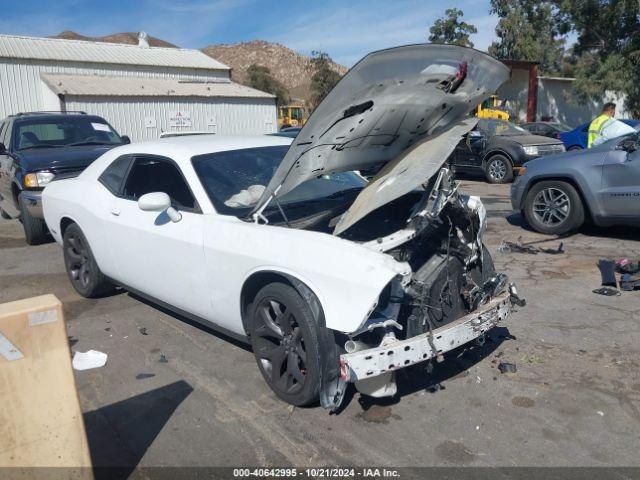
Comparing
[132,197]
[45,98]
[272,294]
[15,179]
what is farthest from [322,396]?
[45,98]

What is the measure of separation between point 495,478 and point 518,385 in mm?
1049

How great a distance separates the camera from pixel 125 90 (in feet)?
77.6

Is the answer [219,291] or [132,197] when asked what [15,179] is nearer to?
[132,197]

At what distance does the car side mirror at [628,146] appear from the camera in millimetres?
6828

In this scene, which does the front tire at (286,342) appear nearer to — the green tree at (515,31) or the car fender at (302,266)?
the car fender at (302,266)

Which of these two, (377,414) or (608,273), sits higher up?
(608,273)

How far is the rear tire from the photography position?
7.99m

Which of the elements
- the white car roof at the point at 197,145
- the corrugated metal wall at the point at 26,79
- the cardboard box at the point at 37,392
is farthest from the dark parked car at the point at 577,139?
the corrugated metal wall at the point at 26,79

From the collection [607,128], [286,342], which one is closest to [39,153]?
[286,342]

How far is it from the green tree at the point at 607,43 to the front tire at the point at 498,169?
45.3 feet

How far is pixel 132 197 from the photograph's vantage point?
16.0 ft

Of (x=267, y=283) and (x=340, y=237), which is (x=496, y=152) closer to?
(x=340, y=237)

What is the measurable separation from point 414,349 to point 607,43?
2641 centimetres

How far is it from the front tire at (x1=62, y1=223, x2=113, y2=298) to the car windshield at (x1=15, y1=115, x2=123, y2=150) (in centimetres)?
360
